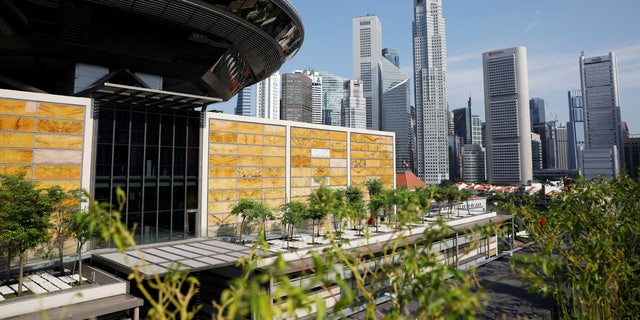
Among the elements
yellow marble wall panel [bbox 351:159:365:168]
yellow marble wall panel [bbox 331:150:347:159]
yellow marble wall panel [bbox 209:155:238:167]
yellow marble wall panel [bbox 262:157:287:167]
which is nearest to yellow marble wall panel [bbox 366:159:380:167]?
yellow marble wall panel [bbox 351:159:365:168]

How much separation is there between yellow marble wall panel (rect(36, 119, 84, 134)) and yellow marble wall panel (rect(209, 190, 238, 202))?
1123 cm

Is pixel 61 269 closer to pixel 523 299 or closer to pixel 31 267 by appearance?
pixel 31 267

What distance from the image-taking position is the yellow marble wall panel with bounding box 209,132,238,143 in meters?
32.9

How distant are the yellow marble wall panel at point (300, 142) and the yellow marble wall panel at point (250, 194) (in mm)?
6636

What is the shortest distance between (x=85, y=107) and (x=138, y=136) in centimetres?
405

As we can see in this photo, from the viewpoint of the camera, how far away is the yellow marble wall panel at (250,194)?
3447cm

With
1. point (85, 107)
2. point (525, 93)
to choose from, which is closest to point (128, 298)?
point (85, 107)

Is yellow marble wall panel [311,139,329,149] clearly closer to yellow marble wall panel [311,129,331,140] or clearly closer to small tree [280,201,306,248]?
yellow marble wall panel [311,129,331,140]

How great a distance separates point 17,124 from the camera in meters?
23.8

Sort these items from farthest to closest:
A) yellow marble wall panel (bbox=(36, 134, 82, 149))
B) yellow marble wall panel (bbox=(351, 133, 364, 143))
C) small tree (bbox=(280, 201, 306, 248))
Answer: yellow marble wall panel (bbox=(351, 133, 364, 143)) < small tree (bbox=(280, 201, 306, 248)) < yellow marble wall panel (bbox=(36, 134, 82, 149))

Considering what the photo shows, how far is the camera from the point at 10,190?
2108cm

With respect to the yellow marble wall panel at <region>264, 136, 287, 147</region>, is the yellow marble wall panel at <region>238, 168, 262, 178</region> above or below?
below

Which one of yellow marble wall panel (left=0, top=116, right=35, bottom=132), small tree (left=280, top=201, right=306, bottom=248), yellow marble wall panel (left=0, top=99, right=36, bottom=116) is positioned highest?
yellow marble wall panel (left=0, top=99, right=36, bottom=116)

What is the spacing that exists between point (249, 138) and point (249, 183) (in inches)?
172
